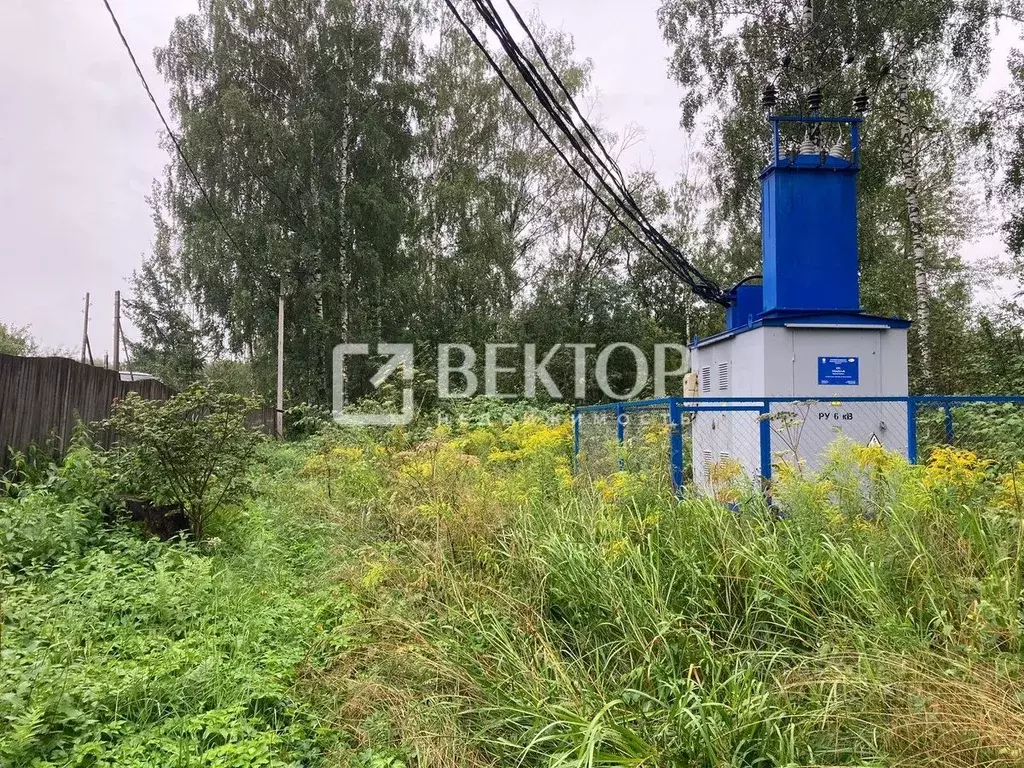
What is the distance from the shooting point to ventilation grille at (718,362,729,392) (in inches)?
267

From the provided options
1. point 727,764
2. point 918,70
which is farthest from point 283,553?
point 918,70

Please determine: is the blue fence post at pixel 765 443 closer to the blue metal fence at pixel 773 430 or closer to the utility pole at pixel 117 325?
the blue metal fence at pixel 773 430

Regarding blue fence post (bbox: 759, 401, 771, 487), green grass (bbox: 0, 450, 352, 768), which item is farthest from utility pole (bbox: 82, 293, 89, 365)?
blue fence post (bbox: 759, 401, 771, 487)

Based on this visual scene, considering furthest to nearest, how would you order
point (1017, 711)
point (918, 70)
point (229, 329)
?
point (229, 329)
point (918, 70)
point (1017, 711)

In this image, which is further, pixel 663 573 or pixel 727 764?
pixel 663 573

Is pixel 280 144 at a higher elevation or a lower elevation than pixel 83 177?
higher

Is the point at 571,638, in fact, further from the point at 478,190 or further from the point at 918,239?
the point at 478,190

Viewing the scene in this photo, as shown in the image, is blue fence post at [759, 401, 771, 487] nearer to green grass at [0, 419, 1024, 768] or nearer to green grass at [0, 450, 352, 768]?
green grass at [0, 419, 1024, 768]

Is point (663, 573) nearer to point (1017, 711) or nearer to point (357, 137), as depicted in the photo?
point (1017, 711)

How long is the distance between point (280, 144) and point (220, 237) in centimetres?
287

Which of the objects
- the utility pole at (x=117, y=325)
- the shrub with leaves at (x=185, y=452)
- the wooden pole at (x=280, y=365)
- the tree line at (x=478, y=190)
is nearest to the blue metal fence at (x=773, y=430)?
the shrub with leaves at (x=185, y=452)

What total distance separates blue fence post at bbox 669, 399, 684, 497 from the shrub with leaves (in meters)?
3.49

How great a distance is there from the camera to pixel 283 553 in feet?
15.8

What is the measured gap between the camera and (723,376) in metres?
6.88
